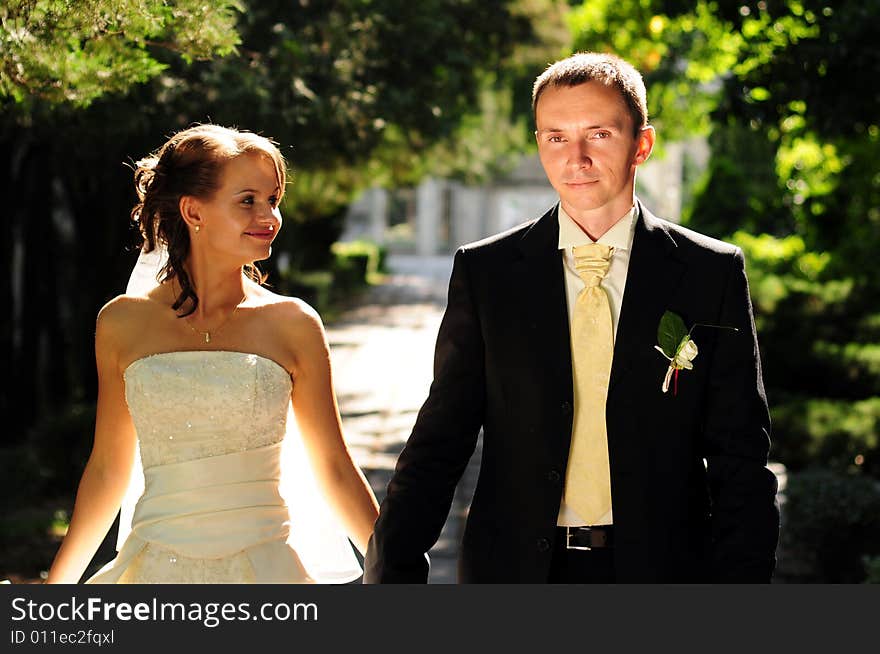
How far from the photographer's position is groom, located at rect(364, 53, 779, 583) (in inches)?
109

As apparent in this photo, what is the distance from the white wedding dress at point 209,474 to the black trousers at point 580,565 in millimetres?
896

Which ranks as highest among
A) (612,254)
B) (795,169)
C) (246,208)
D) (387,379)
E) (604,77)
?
(795,169)

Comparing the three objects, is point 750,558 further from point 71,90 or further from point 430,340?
point 430,340

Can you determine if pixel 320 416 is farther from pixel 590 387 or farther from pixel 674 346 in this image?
pixel 674 346

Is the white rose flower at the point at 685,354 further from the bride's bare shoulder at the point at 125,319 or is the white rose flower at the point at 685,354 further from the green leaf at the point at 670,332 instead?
the bride's bare shoulder at the point at 125,319

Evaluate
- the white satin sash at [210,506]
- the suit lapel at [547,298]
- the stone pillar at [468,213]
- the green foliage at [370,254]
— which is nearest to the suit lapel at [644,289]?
the suit lapel at [547,298]

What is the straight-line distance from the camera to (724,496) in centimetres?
278

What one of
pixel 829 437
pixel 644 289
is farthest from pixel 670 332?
pixel 829 437

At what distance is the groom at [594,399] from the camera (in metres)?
2.77

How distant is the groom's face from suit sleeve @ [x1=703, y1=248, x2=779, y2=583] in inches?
16.6

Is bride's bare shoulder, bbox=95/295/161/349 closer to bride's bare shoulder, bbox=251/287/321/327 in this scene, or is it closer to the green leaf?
bride's bare shoulder, bbox=251/287/321/327

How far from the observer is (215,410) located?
3.43m

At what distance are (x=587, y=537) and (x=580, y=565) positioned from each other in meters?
0.06

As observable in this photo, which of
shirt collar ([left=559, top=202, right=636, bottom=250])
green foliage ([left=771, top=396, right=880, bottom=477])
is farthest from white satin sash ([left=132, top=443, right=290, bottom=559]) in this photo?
green foliage ([left=771, top=396, right=880, bottom=477])
